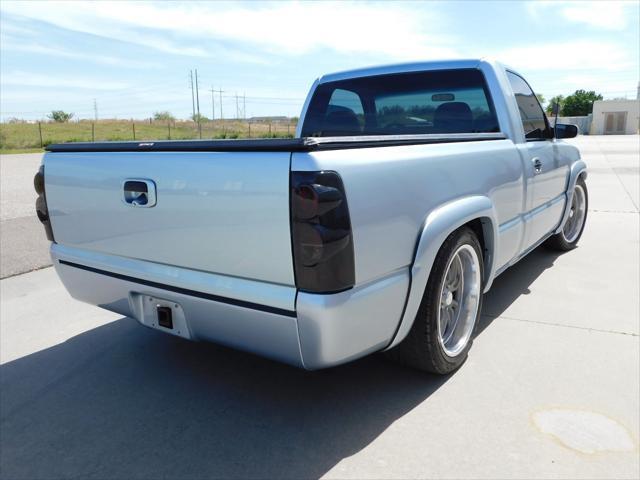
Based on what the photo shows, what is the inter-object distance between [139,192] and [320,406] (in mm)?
1385

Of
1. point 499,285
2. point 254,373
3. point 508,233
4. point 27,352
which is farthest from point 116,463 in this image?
point 499,285

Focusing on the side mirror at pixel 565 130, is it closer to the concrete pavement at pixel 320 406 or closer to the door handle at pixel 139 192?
the concrete pavement at pixel 320 406

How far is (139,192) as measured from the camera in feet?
7.90

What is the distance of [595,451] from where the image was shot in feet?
7.39

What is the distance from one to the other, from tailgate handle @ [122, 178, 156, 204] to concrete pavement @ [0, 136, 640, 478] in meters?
1.07

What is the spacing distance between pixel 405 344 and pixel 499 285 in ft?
7.09

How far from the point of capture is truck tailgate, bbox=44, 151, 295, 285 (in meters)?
2.04

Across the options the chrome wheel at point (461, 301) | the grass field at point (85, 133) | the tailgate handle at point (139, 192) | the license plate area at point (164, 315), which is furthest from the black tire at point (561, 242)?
the grass field at point (85, 133)

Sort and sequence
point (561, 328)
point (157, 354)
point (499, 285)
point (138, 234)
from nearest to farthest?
point (138, 234) → point (157, 354) → point (561, 328) → point (499, 285)

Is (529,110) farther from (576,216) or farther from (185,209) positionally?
(185,209)

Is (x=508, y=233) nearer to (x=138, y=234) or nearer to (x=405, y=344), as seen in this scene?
(x=405, y=344)

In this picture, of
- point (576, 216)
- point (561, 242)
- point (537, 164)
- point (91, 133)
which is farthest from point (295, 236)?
point (91, 133)

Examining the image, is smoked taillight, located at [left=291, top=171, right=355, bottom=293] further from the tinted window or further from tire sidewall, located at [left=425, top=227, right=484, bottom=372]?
the tinted window

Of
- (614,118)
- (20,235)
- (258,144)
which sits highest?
(614,118)
